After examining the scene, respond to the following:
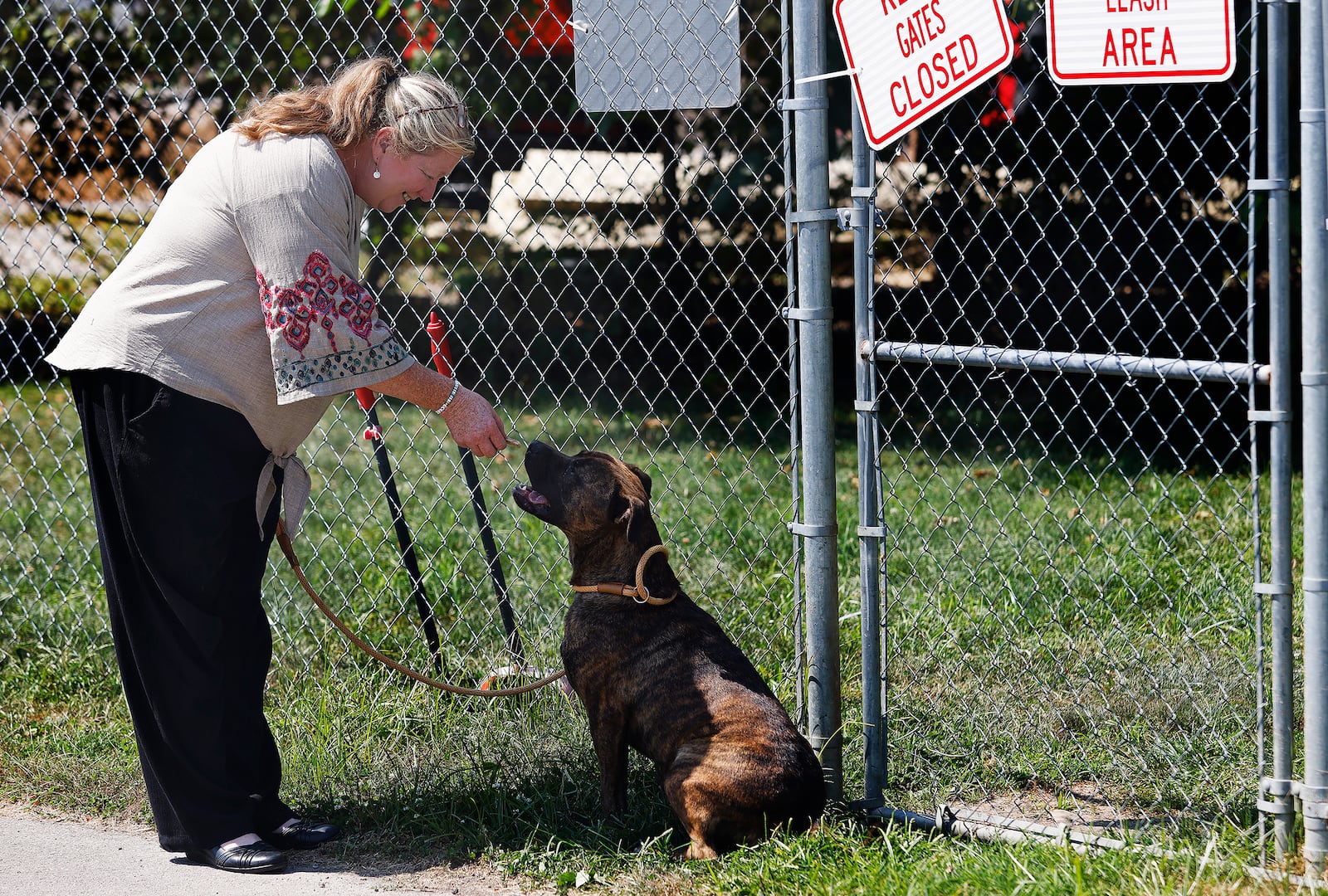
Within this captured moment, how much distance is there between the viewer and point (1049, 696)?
12.3ft

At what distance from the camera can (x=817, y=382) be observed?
3.04 metres

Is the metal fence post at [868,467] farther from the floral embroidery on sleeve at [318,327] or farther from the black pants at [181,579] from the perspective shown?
the black pants at [181,579]

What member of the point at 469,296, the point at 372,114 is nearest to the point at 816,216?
the point at 372,114

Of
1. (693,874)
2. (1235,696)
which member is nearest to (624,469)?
(693,874)

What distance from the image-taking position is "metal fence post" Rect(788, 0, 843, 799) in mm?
2939

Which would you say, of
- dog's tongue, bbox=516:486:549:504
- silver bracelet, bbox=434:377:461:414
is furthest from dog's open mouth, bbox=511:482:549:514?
silver bracelet, bbox=434:377:461:414

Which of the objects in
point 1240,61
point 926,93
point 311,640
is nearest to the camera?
point 926,93

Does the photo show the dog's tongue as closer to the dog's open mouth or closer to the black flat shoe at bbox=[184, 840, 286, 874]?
the dog's open mouth

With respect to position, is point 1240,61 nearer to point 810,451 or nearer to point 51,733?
point 810,451

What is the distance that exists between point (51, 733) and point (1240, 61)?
6.86m

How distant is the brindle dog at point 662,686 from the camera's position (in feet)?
9.40

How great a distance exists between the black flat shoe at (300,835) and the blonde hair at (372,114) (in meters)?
1.81

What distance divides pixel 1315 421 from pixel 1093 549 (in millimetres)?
2556

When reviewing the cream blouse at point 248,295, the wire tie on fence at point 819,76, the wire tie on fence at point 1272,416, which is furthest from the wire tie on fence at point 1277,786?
the cream blouse at point 248,295
